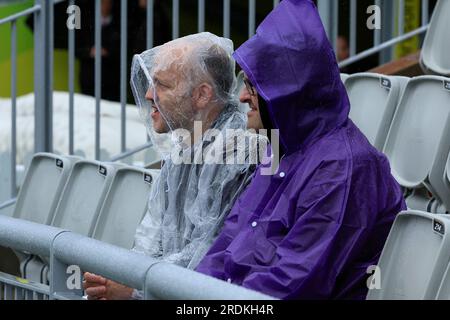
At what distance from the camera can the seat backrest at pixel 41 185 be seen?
5098mm

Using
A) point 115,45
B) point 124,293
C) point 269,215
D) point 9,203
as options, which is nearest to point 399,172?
point 269,215

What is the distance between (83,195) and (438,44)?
1.63 meters

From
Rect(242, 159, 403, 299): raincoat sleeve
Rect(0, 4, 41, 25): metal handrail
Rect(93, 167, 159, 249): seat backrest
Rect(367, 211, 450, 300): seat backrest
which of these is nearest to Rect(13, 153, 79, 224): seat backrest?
Rect(93, 167, 159, 249): seat backrest

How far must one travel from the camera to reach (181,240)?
3.87 m

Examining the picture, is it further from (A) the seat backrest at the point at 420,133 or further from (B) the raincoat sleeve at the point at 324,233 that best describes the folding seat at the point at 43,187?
(B) the raincoat sleeve at the point at 324,233

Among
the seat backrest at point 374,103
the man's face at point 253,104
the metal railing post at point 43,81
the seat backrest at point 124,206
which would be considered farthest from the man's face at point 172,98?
the metal railing post at point 43,81

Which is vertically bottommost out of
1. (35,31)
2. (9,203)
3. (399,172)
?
(9,203)

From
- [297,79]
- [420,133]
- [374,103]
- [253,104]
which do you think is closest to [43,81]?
[374,103]

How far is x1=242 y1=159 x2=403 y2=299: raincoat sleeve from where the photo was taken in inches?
121

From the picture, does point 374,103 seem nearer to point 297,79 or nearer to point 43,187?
point 43,187

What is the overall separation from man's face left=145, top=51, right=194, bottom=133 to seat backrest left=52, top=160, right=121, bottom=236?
35.5 inches

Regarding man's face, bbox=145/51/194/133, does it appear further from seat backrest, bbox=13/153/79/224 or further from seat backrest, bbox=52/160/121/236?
seat backrest, bbox=13/153/79/224
